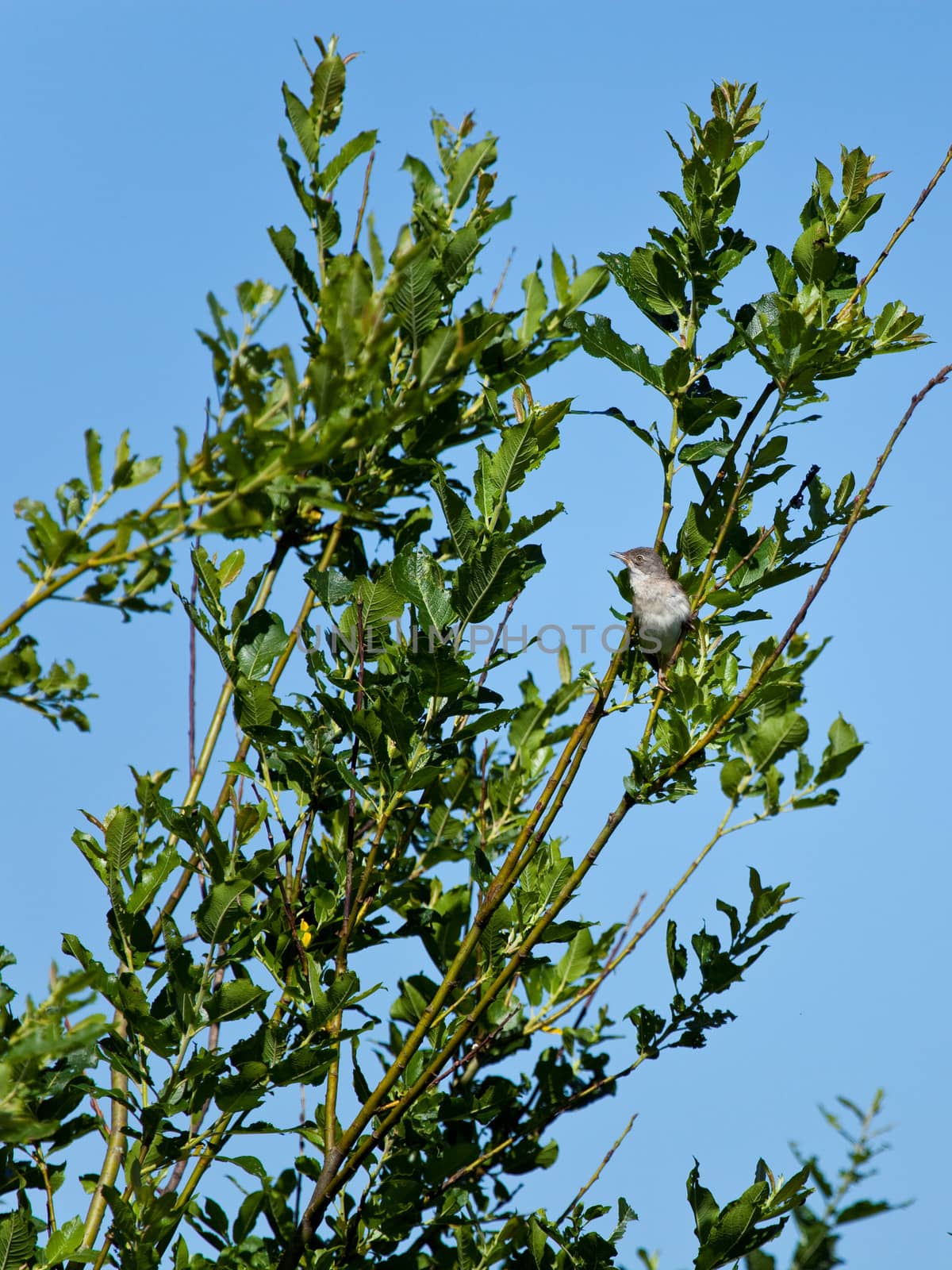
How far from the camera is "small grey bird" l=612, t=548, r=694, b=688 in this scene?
3467 mm

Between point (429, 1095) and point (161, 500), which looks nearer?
point (161, 500)

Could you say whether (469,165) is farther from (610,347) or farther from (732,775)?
(732,775)

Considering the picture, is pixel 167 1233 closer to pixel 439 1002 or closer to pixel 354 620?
pixel 439 1002

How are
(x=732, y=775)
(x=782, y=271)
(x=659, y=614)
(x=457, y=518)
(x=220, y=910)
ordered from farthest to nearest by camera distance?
(x=659, y=614)
(x=732, y=775)
(x=782, y=271)
(x=457, y=518)
(x=220, y=910)

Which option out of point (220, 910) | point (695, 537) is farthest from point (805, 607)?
point (220, 910)

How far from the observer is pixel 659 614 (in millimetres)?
4145

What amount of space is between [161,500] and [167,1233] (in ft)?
5.64

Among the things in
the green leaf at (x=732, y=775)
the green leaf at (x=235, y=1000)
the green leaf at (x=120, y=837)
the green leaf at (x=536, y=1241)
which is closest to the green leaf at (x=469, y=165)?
the green leaf at (x=732, y=775)

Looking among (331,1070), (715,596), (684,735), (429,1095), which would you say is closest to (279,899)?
(331,1070)

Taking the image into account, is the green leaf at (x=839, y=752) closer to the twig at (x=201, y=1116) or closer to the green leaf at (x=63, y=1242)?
the twig at (x=201, y=1116)

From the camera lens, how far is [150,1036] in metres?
2.88

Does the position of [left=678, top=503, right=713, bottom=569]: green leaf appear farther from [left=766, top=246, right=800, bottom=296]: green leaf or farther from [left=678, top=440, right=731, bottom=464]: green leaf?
[left=766, top=246, right=800, bottom=296]: green leaf

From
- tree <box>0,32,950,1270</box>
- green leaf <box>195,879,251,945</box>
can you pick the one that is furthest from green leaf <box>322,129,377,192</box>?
green leaf <box>195,879,251,945</box>

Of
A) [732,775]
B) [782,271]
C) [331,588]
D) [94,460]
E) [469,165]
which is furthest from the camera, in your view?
[732,775]
